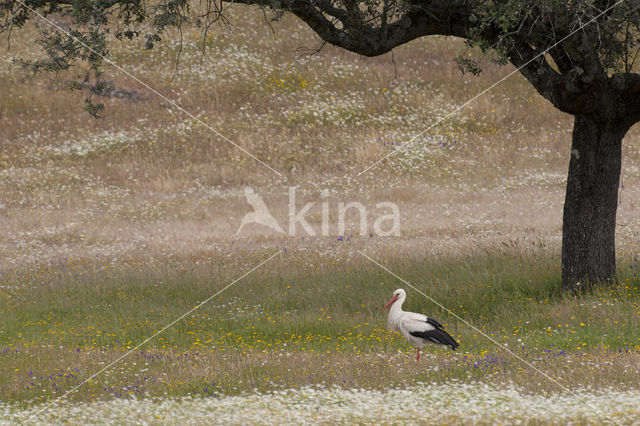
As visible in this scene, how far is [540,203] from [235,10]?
2585cm

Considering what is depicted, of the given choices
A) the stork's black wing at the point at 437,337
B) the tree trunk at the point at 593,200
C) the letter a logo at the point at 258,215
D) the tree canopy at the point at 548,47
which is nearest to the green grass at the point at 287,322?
the stork's black wing at the point at 437,337

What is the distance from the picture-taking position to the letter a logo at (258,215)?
26391mm

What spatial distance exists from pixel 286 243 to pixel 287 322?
8399 millimetres

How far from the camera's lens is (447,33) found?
598 inches

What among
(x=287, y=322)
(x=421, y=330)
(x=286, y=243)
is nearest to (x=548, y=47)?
(x=421, y=330)

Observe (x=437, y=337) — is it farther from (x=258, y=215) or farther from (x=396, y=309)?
(x=258, y=215)

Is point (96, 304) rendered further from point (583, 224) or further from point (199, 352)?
point (583, 224)

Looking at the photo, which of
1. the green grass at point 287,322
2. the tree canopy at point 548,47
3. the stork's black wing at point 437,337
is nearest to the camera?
the green grass at point 287,322

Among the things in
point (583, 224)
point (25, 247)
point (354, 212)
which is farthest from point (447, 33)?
point (25, 247)

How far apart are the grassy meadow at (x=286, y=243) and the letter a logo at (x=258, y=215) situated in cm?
33

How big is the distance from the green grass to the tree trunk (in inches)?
22.2

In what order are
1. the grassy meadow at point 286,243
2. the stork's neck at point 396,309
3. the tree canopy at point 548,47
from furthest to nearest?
the tree canopy at point 548,47 → the stork's neck at point 396,309 → the grassy meadow at point 286,243

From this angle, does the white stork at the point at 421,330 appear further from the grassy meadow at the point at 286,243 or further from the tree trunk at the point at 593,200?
the tree trunk at the point at 593,200

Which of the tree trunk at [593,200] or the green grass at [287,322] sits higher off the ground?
the tree trunk at [593,200]
